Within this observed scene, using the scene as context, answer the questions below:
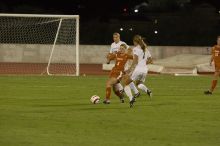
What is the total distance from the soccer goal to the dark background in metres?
6.72

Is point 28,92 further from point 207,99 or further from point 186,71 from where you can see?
point 186,71

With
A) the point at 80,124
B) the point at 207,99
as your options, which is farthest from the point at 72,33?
the point at 80,124

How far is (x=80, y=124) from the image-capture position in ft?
51.1

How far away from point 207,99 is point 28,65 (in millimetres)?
20705

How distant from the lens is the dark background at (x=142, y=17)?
49.6 metres

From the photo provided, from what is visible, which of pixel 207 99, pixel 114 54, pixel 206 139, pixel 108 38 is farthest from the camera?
pixel 108 38

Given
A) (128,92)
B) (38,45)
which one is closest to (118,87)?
(128,92)

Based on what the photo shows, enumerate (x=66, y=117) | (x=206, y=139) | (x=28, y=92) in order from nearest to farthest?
(x=206, y=139) < (x=66, y=117) < (x=28, y=92)

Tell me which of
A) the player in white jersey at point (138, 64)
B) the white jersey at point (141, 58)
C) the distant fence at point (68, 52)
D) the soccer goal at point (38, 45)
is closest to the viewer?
the player in white jersey at point (138, 64)

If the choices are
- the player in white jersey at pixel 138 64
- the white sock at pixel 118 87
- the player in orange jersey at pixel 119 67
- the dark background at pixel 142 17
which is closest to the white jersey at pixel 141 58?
the player in white jersey at pixel 138 64

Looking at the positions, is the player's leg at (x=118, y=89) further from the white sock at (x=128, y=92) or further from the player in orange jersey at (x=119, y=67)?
the white sock at (x=128, y=92)

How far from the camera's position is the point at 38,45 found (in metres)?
42.2

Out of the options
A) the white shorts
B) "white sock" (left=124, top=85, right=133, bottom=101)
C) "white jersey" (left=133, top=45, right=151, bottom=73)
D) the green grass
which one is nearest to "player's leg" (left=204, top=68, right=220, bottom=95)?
the green grass

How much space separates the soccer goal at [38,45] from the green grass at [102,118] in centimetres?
1105
